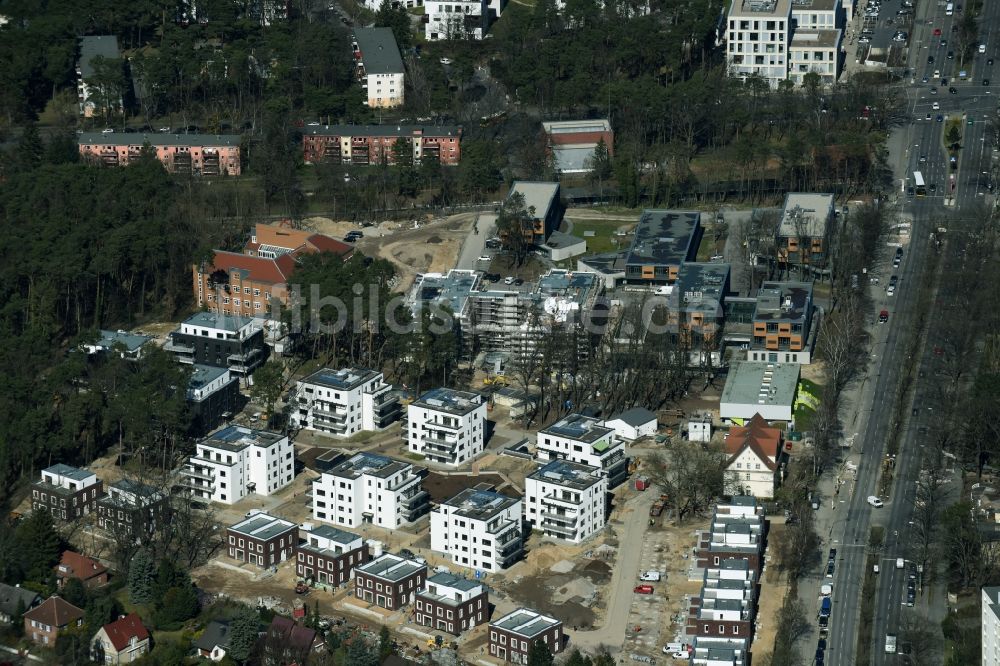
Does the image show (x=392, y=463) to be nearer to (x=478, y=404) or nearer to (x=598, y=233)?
Answer: (x=478, y=404)

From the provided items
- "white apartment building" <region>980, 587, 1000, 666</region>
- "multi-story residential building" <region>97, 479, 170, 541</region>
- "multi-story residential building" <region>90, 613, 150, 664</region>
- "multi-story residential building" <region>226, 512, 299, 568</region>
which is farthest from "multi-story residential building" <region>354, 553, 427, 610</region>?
"white apartment building" <region>980, 587, 1000, 666</region>

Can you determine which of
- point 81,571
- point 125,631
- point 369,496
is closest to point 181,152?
point 369,496

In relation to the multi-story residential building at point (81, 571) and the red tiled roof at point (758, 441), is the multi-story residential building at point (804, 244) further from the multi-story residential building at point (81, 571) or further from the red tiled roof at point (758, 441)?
the multi-story residential building at point (81, 571)

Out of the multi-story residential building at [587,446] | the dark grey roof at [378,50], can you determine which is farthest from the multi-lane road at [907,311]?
the dark grey roof at [378,50]

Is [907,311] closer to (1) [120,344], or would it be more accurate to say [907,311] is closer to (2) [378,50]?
(1) [120,344]

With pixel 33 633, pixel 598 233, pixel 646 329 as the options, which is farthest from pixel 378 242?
pixel 33 633

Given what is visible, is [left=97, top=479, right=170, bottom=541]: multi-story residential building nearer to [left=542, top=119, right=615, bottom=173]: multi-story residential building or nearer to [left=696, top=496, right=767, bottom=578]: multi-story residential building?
[left=696, top=496, right=767, bottom=578]: multi-story residential building
